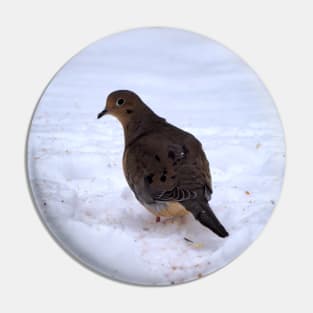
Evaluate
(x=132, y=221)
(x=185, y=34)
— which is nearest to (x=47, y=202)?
(x=132, y=221)

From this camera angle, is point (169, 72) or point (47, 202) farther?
point (169, 72)

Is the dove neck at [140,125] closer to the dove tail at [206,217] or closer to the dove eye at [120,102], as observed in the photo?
the dove eye at [120,102]

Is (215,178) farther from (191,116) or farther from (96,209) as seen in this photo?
(96,209)

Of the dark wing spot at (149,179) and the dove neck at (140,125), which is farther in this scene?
the dove neck at (140,125)

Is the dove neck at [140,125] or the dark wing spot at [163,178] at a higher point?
the dove neck at [140,125]

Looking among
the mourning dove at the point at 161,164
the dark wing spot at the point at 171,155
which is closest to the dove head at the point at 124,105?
the mourning dove at the point at 161,164

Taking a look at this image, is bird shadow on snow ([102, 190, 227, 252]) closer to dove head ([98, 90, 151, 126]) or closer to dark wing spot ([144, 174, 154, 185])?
dark wing spot ([144, 174, 154, 185])

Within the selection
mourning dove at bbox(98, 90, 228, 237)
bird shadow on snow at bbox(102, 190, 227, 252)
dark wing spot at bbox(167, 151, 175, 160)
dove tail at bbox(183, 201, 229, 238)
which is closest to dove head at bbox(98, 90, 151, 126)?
mourning dove at bbox(98, 90, 228, 237)
